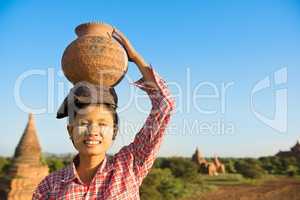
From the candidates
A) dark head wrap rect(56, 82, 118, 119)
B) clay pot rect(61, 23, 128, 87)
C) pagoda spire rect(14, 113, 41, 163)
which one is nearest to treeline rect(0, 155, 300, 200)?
pagoda spire rect(14, 113, 41, 163)

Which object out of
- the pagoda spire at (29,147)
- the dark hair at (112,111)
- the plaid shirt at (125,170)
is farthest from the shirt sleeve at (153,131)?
the pagoda spire at (29,147)

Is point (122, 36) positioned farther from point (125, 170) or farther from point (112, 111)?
point (125, 170)

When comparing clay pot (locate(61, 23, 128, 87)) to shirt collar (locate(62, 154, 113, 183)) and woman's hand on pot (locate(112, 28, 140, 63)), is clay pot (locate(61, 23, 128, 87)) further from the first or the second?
shirt collar (locate(62, 154, 113, 183))

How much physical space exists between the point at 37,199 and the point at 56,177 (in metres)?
0.09

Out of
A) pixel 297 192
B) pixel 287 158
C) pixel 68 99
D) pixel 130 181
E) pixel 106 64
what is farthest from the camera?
pixel 287 158

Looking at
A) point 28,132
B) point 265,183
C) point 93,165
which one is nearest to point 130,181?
point 93,165

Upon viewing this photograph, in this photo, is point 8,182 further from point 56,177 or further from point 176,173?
point 56,177

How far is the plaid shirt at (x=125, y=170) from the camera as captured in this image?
1288mm

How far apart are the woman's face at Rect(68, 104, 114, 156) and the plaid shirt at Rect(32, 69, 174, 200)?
6cm

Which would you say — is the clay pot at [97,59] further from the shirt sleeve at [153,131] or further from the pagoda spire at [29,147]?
the pagoda spire at [29,147]

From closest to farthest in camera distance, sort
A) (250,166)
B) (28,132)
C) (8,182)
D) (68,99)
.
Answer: (68,99) < (8,182) < (28,132) < (250,166)

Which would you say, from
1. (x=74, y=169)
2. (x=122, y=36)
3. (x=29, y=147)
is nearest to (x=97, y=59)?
(x=122, y=36)

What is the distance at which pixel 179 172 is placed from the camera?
25219 millimetres

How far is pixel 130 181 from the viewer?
131 cm
